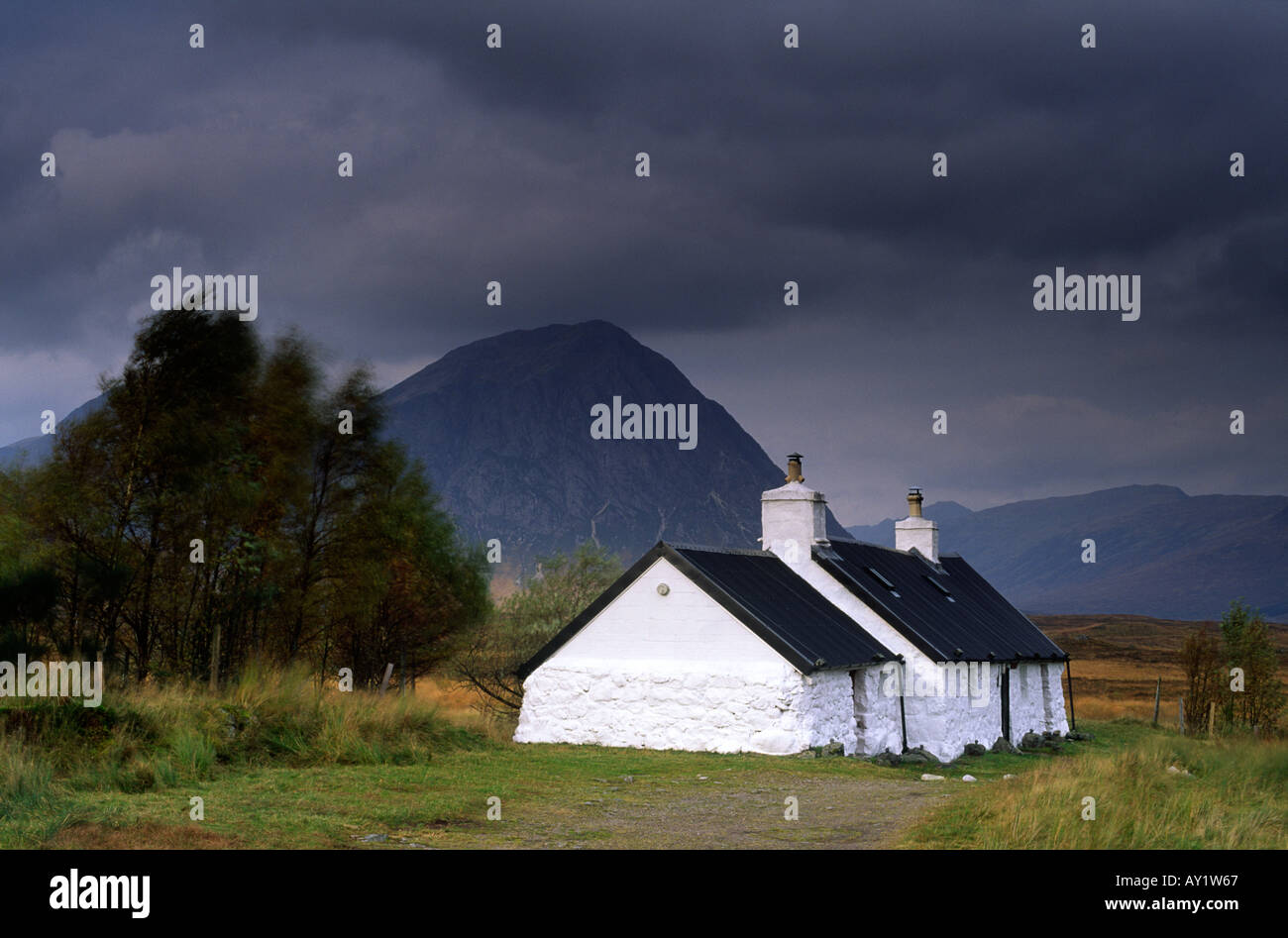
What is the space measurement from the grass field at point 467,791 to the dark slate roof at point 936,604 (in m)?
7.01

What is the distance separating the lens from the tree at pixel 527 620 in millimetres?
40688

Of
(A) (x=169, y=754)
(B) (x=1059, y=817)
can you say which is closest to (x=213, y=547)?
(A) (x=169, y=754)

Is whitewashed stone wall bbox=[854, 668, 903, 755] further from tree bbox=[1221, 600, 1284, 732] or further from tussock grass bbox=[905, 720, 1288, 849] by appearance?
tree bbox=[1221, 600, 1284, 732]

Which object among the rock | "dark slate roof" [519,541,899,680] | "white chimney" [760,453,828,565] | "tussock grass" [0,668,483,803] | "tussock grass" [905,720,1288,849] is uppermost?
"white chimney" [760,453,828,565]

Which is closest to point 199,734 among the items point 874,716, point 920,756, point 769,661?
point 769,661

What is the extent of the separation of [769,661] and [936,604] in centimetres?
1023

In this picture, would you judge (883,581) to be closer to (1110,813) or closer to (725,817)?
(725,817)

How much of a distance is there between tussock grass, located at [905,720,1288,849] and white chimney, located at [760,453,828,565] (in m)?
13.8

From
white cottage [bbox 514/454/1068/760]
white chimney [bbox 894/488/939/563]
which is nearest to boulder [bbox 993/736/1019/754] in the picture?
white cottage [bbox 514/454/1068/760]

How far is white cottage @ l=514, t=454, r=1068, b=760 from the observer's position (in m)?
23.3

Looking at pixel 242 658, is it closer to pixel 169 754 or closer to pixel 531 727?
pixel 531 727

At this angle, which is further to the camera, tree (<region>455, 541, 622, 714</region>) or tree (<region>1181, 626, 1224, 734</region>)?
tree (<region>455, 541, 622, 714</region>)

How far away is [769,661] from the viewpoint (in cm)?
2320
